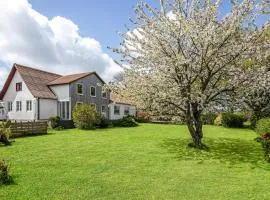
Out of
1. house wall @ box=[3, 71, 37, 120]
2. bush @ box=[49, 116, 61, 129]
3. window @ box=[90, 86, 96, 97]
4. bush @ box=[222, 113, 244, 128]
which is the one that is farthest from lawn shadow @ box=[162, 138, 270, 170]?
window @ box=[90, 86, 96, 97]

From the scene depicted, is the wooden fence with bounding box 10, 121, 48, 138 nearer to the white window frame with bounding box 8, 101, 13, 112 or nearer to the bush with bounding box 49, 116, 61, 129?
the bush with bounding box 49, 116, 61, 129

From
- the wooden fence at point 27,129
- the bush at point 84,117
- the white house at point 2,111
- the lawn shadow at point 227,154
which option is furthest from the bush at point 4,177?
the white house at point 2,111

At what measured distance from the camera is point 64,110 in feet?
131

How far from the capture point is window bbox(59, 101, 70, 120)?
130 ft

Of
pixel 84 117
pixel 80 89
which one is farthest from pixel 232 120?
pixel 80 89

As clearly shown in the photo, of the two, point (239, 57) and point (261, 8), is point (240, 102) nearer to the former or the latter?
point (239, 57)

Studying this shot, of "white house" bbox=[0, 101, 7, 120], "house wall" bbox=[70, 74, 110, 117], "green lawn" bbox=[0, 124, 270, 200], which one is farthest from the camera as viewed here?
"white house" bbox=[0, 101, 7, 120]

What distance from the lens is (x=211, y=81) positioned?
63.7ft

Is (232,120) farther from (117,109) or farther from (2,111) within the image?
(2,111)

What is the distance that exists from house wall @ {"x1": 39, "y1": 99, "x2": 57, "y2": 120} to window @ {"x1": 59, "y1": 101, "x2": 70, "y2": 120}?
774mm

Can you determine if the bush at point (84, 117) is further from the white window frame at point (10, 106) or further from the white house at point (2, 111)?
the white house at point (2, 111)

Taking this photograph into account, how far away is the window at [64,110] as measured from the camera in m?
39.7

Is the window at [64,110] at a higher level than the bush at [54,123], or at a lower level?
higher

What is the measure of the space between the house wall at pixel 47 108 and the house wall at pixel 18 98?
0.88 m
